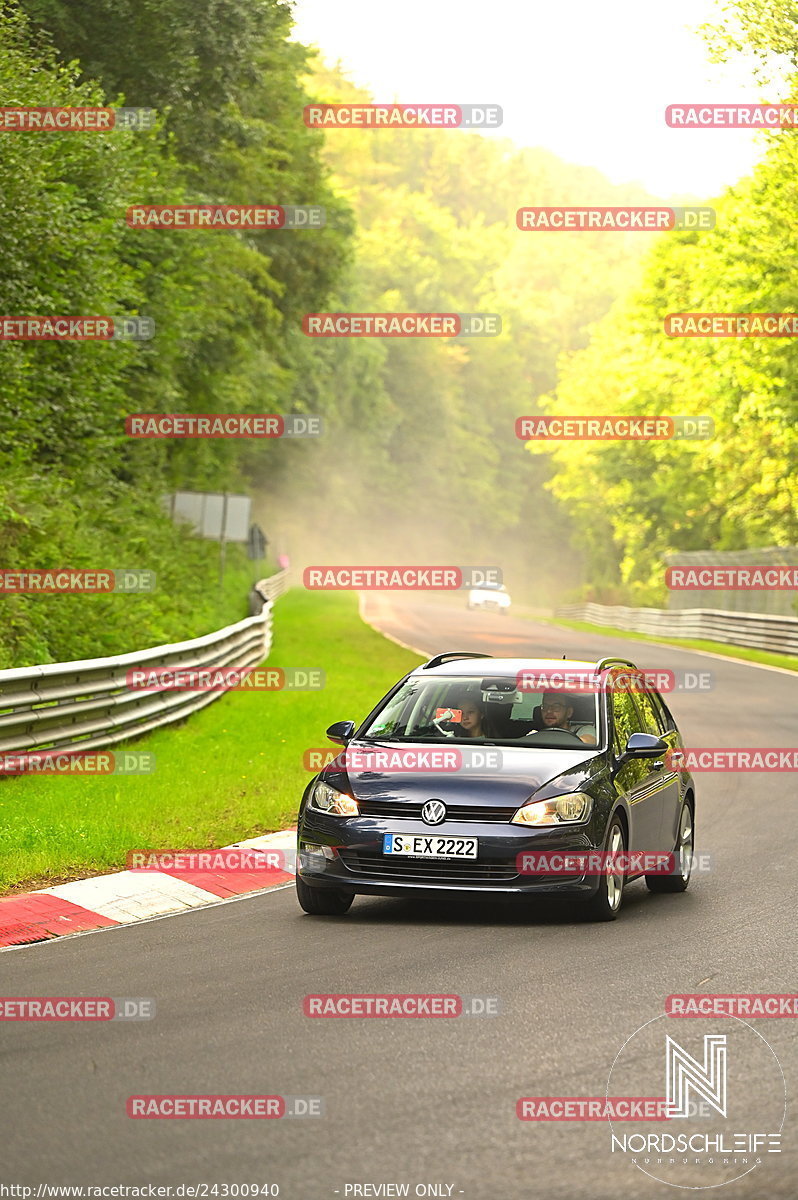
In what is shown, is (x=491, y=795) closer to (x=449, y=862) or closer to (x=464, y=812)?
(x=464, y=812)

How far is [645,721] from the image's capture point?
38.9 ft

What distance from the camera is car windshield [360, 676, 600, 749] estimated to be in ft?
35.2

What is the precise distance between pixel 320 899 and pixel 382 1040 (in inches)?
130

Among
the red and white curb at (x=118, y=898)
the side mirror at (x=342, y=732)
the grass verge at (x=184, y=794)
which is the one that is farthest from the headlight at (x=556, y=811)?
the grass verge at (x=184, y=794)

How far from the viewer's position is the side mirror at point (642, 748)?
10.6 meters

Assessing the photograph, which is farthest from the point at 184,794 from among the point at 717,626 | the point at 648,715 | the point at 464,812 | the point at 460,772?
the point at 717,626

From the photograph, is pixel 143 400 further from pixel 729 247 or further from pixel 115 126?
pixel 729 247

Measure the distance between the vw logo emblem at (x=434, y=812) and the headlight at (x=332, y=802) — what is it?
1.39 ft

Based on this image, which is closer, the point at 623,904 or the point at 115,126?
the point at 623,904

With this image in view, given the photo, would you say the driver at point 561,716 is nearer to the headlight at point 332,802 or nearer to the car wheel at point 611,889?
the car wheel at point 611,889

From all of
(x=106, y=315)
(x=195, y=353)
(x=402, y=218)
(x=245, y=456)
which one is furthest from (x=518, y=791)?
(x=402, y=218)

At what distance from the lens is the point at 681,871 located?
1163cm

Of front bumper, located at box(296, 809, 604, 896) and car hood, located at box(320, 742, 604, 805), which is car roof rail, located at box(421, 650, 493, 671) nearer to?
A: car hood, located at box(320, 742, 604, 805)

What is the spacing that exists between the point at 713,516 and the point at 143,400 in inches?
1436
